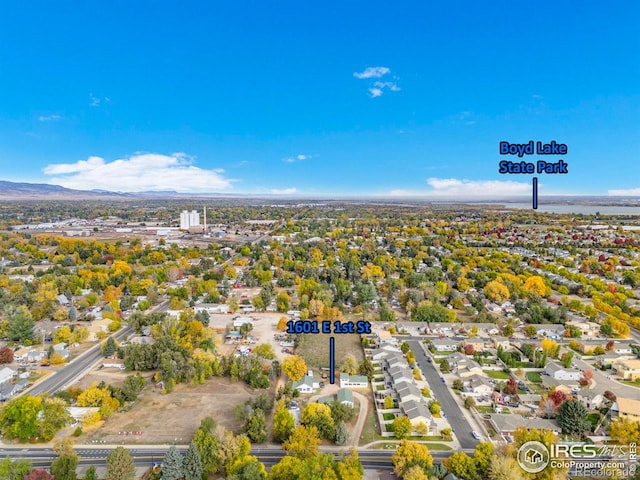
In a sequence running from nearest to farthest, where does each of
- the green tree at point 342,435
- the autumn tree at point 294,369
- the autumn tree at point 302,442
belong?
1. the autumn tree at point 302,442
2. the green tree at point 342,435
3. the autumn tree at point 294,369

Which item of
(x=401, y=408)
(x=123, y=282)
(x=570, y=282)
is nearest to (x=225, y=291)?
(x=123, y=282)

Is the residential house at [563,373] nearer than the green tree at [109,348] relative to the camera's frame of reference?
Yes

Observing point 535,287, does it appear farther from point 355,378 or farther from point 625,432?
point 355,378

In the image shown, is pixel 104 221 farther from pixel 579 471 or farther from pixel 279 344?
pixel 579 471

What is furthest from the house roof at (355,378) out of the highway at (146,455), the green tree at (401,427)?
the highway at (146,455)

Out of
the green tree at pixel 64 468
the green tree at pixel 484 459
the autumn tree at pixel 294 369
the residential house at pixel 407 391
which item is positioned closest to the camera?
the green tree at pixel 64 468

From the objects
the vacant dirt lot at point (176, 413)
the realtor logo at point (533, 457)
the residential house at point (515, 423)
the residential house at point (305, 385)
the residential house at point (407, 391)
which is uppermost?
the realtor logo at point (533, 457)

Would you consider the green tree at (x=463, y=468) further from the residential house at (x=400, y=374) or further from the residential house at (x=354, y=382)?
the residential house at (x=354, y=382)
